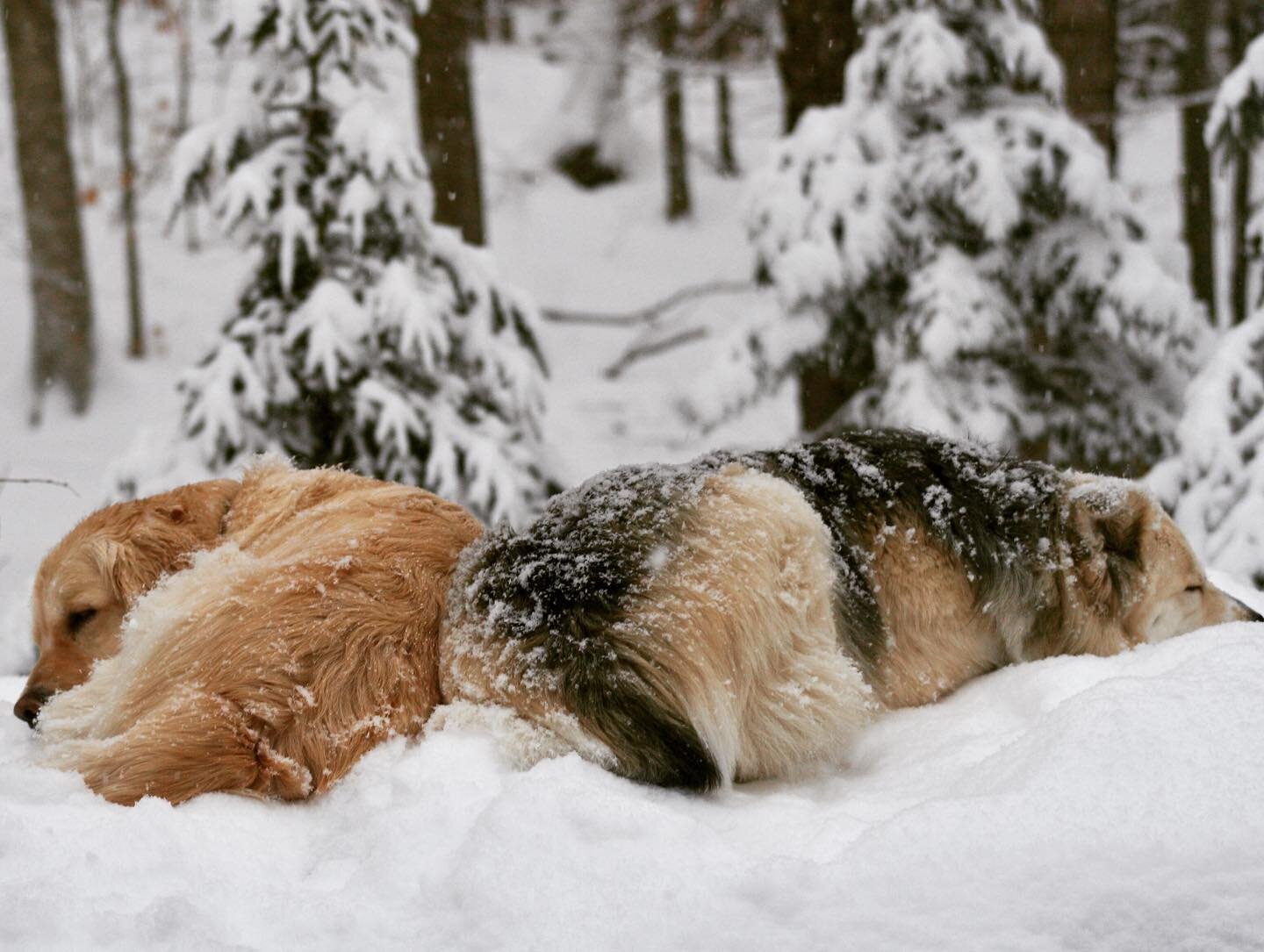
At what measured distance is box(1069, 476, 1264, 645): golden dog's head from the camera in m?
3.40

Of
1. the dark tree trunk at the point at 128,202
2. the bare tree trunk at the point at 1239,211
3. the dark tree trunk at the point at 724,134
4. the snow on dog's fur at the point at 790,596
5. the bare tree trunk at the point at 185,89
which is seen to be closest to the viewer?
the snow on dog's fur at the point at 790,596

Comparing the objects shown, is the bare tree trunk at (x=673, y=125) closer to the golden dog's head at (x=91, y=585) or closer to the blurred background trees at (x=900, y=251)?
the blurred background trees at (x=900, y=251)

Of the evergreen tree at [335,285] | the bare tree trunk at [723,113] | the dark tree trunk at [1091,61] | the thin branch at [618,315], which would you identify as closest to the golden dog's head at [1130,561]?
the evergreen tree at [335,285]

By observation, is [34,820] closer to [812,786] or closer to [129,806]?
[129,806]

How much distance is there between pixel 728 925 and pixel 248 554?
6.84ft

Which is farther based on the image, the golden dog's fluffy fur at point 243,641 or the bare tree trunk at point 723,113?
the bare tree trunk at point 723,113

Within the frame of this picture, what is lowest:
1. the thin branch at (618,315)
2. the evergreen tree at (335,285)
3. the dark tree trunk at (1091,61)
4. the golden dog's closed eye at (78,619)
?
the golden dog's closed eye at (78,619)

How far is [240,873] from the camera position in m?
2.20

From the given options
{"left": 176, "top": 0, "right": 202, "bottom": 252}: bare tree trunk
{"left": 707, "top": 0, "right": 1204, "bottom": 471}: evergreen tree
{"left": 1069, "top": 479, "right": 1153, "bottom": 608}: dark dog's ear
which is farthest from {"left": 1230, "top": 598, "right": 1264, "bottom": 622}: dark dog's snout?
{"left": 176, "top": 0, "right": 202, "bottom": 252}: bare tree trunk

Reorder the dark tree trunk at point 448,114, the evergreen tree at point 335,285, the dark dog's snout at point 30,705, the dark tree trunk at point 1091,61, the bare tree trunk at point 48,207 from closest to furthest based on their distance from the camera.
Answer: the dark dog's snout at point 30,705, the evergreen tree at point 335,285, the dark tree trunk at point 448,114, the dark tree trunk at point 1091,61, the bare tree trunk at point 48,207

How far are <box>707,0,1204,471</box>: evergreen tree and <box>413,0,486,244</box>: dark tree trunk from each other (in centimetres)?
252

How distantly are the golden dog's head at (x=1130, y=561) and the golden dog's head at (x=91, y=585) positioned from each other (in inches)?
112

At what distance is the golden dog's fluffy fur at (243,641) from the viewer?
8.32 feet

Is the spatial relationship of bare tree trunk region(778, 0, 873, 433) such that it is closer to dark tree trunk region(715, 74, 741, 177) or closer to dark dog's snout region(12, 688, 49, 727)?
dark dog's snout region(12, 688, 49, 727)
